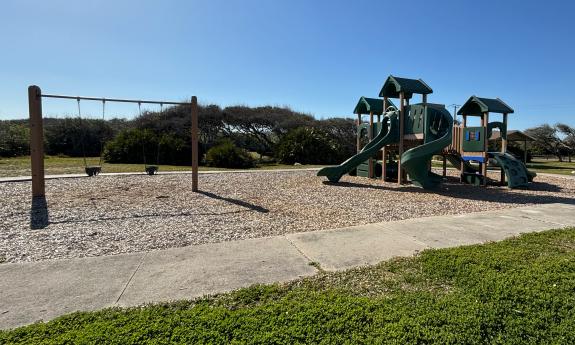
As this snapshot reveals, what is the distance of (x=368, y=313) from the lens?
8.09 ft

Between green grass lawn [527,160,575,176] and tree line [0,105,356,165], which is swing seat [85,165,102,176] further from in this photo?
green grass lawn [527,160,575,176]

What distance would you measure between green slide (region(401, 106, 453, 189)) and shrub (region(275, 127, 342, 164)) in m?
12.4

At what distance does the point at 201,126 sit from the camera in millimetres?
22984

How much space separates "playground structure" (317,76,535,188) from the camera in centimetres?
985

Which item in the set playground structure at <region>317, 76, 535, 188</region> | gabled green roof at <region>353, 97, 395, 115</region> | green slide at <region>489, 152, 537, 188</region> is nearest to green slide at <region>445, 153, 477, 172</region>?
playground structure at <region>317, 76, 535, 188</region>

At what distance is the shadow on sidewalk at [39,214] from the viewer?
5381 mm

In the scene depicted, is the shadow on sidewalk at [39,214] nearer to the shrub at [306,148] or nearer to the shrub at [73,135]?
the shrub at [73,135]

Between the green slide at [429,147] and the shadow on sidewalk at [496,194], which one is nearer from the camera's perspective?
the shadow on sidewalk at [496,194]

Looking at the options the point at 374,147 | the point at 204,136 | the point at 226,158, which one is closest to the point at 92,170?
the point at 226,158

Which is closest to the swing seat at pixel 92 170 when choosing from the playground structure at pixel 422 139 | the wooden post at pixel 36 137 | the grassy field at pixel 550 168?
the wooden post at pixel 36 137

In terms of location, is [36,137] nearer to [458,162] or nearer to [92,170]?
[92,170]

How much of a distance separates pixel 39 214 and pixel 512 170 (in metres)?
13.5

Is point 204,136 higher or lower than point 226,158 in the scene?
higher

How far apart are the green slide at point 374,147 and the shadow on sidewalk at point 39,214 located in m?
8.14
